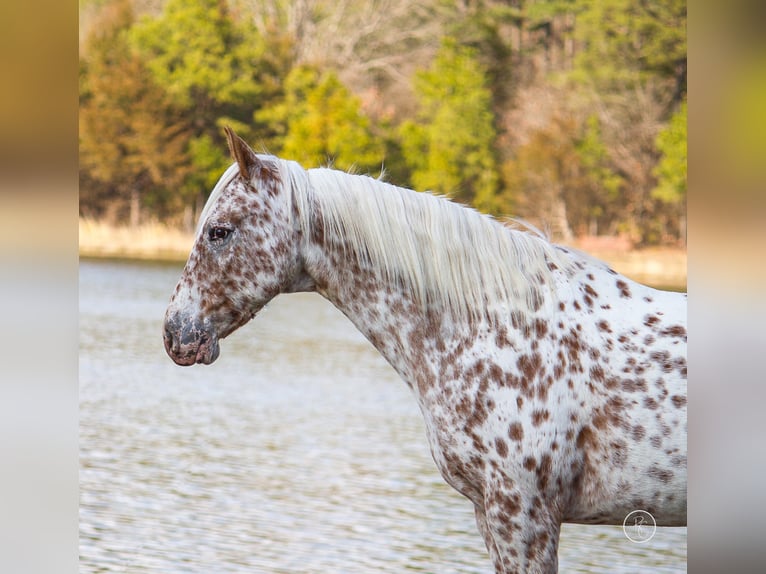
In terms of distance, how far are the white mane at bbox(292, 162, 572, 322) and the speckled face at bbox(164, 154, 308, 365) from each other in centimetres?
5

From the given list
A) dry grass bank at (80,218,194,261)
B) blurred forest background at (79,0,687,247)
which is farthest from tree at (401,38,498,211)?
dry grass bank at (80,218,194,261)

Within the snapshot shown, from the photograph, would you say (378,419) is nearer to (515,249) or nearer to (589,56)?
(515,249)

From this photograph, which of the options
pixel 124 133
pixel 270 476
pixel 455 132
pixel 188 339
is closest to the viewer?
pixel 188 339

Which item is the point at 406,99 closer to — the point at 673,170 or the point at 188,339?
the point at 673,170

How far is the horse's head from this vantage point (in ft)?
6.80

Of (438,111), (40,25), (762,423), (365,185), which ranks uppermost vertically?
(438,111)

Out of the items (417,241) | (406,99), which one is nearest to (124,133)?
(406,99)

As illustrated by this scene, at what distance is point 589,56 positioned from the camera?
24.7 metres

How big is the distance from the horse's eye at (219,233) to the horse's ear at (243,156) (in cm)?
11

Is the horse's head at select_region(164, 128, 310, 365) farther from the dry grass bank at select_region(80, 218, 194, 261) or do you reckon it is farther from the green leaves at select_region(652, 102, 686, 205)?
the green leaves at select_region(652, 102, 686, 205)

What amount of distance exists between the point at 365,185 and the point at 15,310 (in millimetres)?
983

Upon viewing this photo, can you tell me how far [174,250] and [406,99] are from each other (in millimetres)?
8305

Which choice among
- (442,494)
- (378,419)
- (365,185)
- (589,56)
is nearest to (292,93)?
(589,56)

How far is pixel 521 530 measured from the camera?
199cm
